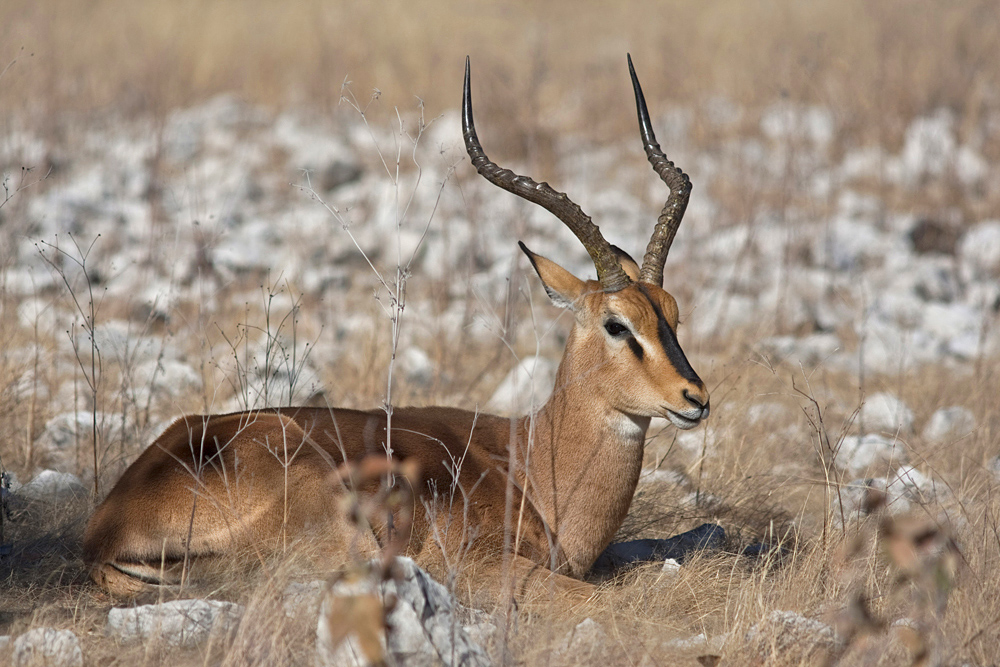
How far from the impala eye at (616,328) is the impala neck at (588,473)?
0.51 feet

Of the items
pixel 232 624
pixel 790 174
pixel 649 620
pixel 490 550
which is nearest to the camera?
pixel 232 624

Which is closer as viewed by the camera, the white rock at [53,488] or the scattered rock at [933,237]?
the white rock at [53,488]

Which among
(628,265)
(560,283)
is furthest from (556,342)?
(560,283)

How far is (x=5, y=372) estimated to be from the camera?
564 centimetres

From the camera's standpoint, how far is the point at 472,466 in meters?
4.24

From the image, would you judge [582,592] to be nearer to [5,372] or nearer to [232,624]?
[232,624]

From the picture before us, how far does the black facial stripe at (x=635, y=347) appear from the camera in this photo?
4047mm

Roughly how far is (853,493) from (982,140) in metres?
9.34

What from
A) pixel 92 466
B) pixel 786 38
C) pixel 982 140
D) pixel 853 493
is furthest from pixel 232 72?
pixel 853 493

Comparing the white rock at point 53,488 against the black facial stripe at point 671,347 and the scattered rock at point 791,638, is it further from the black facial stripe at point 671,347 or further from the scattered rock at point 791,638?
the scattered rock at point 791,638

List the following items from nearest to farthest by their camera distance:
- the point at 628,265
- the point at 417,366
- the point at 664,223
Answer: the point at 664,223 → the point at 628,265 → the point at 417,366

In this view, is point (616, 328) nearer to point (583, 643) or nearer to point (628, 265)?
point (628, 265)

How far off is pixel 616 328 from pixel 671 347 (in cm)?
26

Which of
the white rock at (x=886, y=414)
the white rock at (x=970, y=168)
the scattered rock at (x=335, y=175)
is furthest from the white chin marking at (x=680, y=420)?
the white rock at (x=970, y=168)
